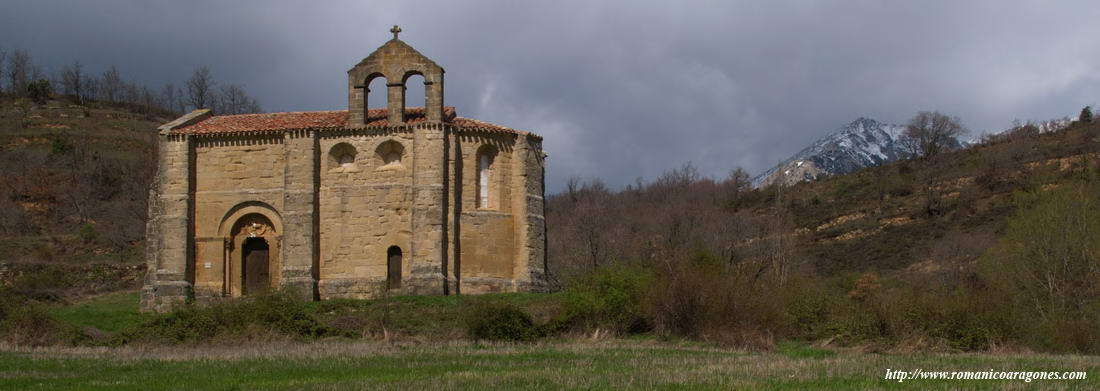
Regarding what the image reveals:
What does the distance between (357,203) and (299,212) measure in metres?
1.75

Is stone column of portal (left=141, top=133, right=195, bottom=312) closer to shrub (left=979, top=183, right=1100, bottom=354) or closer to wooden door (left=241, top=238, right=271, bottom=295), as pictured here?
wooden door (left=241, top=238, right=271, bottom=295)

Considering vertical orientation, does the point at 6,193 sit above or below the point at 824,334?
above

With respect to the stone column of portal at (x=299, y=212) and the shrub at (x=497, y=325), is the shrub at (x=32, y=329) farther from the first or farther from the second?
the shrub at (x=497, y=325)

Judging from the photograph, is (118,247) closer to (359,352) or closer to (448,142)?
(448,142)

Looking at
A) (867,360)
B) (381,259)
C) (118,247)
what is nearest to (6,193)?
(118,247)

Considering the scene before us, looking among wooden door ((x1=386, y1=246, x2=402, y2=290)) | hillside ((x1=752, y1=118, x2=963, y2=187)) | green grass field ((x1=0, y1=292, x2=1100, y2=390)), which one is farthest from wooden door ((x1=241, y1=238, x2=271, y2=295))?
hillside ((x1=752, y1=118, x2=963, y2=187))

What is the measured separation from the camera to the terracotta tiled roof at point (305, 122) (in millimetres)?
34531

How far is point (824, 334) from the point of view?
2414cm

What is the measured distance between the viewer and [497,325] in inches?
964

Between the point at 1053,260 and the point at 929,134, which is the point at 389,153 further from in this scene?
the point at 929,134

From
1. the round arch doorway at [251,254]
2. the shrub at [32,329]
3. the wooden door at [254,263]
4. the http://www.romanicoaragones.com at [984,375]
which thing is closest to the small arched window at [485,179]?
the round arch doorway at [251,254]

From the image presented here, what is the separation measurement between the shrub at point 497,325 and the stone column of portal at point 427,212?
7.86 metres

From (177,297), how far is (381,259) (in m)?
6.35

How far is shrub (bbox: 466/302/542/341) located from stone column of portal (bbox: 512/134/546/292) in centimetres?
874
